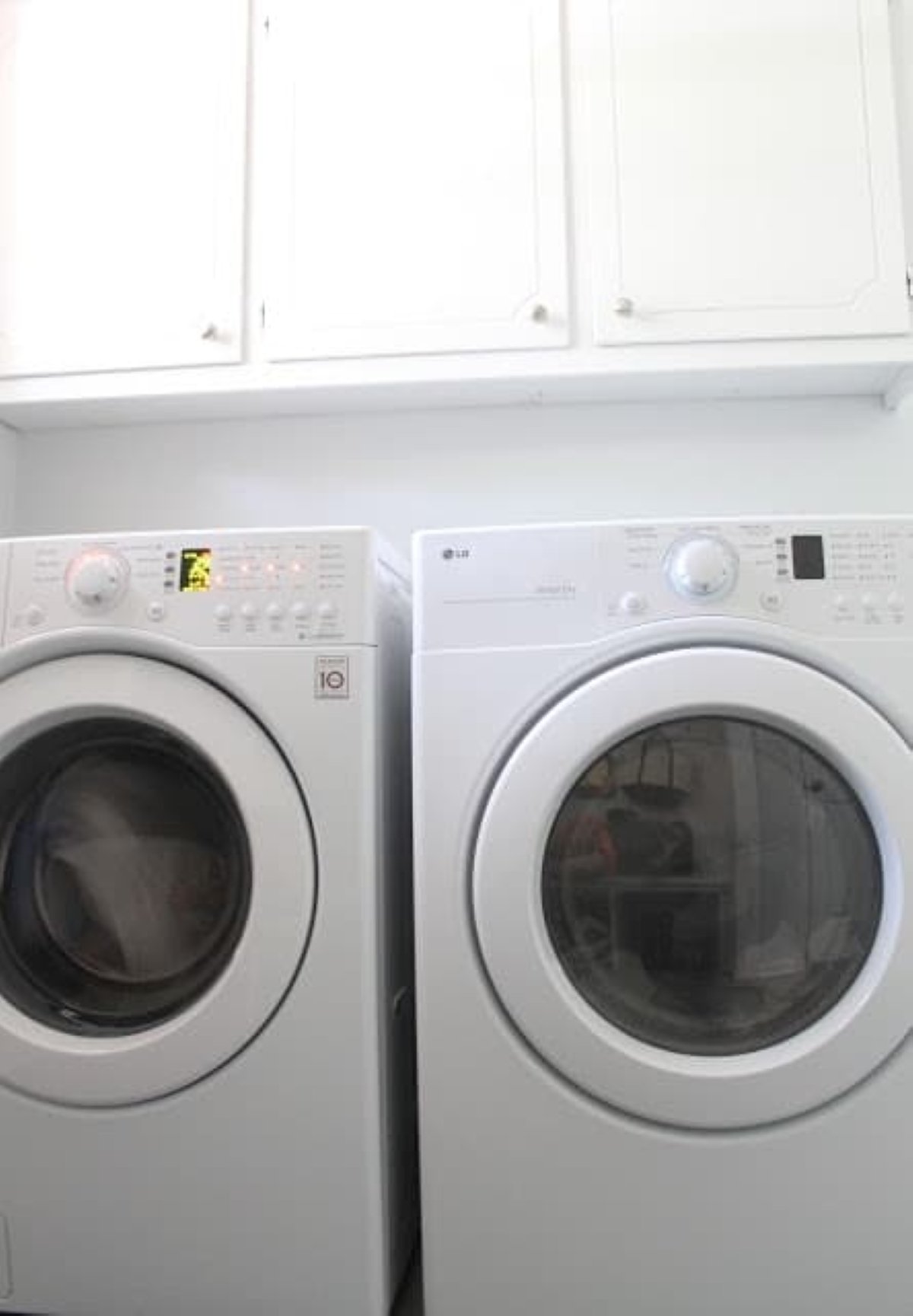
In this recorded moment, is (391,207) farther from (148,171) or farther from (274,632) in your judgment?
(274,632)

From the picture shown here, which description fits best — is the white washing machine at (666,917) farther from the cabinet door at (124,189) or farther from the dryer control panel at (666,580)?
the cabinet door at (124,189)

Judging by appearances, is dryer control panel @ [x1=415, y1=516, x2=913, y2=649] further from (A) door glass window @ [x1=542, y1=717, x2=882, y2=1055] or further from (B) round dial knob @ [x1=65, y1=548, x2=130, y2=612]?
(B) round dial knob @ [x1=65, y1=548, x2=130, y2=612]

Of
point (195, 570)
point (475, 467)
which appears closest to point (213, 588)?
point (195, 570)

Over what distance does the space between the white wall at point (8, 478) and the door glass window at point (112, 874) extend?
2.75ft

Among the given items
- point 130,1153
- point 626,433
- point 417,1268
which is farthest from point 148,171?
point 417,1268

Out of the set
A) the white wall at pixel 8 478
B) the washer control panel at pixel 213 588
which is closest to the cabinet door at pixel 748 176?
the washer control panel at pixel 213 588

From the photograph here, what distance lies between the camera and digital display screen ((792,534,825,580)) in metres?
0.85

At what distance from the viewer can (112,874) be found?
95 cm

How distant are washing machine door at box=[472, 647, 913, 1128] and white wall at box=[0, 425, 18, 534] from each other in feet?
4.09

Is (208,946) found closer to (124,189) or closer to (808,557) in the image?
(808,557)

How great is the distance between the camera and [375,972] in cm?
83

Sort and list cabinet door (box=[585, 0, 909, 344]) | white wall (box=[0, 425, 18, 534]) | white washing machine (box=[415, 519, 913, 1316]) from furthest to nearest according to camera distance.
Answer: white wall (box=[0, 425, 18, 534]) → cabinet door (box=[585, 0, 909, 344]) → white washing machine (box=[415, 519, 913, 1316])

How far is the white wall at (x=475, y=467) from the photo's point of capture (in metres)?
1.46

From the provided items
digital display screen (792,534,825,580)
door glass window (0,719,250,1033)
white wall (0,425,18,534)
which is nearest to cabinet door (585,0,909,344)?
digital display screen (792,534,825,580)
